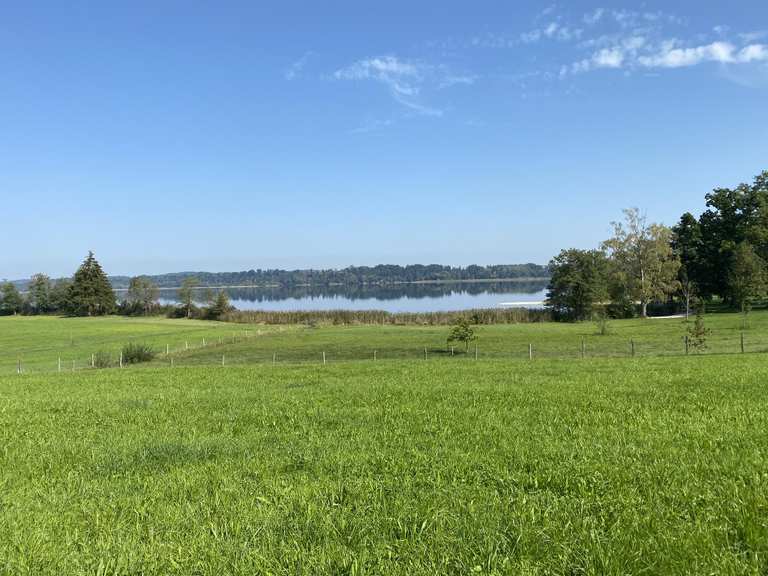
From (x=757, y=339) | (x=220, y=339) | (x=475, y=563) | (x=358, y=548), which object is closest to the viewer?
(x=475, y=563)

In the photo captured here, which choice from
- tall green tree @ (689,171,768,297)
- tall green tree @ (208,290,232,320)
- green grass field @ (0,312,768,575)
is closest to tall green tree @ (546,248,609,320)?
tall green tree @ (689,171,768,297)

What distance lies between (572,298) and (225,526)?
83163 mm

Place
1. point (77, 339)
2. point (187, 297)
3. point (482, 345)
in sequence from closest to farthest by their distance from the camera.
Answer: point (482, 345)
point (77, 339)
point (187, 297)

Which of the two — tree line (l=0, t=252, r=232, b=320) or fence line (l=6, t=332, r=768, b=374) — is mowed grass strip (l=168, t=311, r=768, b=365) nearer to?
fence line (l=6, t=332, r=768, b=374)

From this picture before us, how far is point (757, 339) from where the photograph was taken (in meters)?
34.6

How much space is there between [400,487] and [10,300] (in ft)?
453

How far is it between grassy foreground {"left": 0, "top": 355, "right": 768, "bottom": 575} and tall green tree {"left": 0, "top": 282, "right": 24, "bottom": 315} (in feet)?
426

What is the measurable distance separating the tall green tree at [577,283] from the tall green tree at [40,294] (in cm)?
10617

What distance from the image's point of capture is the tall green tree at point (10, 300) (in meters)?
116

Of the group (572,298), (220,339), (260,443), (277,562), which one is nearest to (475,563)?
(277,562)

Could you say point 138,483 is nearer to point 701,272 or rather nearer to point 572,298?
point 572,298

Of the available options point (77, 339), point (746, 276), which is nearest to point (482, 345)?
point (746, 276)

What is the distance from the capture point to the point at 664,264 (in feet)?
246

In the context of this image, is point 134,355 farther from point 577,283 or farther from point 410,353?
point 577,283
